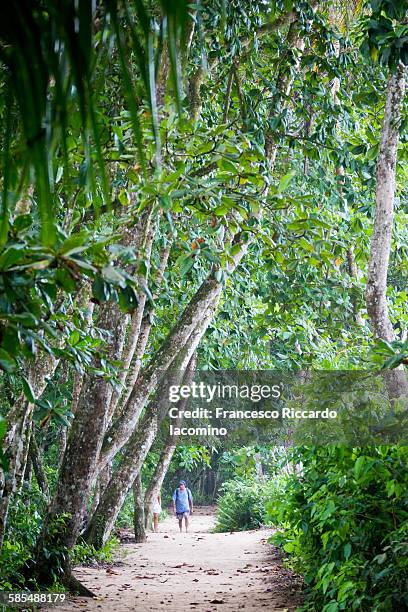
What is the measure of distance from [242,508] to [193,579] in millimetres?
6800

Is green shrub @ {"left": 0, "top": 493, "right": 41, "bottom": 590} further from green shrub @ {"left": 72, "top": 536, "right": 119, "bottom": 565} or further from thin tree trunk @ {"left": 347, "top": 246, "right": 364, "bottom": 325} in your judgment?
thin tree trunk @ {"left": 347, "top": 246, "right": 364, "bottom": 325}

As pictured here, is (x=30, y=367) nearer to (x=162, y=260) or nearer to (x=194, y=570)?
(x=162, y=260)

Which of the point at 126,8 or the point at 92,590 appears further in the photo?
the point at 92,590

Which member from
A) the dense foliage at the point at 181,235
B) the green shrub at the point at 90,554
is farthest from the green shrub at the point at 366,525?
the green shrub at the point at 90,554

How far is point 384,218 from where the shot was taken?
15.9 ft

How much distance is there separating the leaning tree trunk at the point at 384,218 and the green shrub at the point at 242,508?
10537 mm

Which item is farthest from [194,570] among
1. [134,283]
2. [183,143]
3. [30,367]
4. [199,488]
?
[199,488]

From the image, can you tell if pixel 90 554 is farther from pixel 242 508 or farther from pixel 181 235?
pixel 242 508

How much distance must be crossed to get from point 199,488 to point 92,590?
52.2 feet

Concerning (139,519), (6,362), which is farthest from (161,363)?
(6,362)

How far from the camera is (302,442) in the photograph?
16.1 ft

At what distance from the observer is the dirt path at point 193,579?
6.53 m

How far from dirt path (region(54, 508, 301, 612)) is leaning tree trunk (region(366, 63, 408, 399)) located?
9.57ft

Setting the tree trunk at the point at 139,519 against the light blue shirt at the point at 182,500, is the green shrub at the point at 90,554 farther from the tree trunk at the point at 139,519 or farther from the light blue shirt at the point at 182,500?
the light blue shirt at the point at 182,500
